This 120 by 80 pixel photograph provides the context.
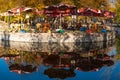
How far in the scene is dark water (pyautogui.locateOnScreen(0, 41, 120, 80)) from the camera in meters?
18.9

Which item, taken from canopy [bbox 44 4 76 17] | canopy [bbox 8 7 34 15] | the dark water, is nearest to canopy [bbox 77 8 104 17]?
canopy [bbox 44 4 76 17]

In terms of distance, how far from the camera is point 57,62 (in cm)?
2367

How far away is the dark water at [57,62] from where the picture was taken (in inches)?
746

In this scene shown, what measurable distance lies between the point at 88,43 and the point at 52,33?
12.2ft

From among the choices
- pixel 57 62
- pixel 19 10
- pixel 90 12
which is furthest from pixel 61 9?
pixel 57 62

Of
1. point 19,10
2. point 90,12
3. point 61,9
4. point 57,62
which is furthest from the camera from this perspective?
point 90,12

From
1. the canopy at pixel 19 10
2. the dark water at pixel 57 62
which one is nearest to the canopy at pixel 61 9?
the canopy at pixel 19 10

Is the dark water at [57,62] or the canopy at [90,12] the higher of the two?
the canopy at [90,12]

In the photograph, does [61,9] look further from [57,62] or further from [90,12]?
[57,62]

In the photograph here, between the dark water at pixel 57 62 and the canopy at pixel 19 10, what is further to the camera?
the canopy at pixel 19 10

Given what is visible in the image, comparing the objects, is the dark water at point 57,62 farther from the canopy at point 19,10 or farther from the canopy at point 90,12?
the canopy at point 19,10

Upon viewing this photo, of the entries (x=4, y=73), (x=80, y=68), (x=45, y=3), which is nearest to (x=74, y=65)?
(x=80, y=68)

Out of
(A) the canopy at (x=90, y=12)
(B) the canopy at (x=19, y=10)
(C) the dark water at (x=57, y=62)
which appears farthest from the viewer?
(B) the canopy at (x=19, y=10)

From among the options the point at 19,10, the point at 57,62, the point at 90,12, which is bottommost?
the point at 57,62
